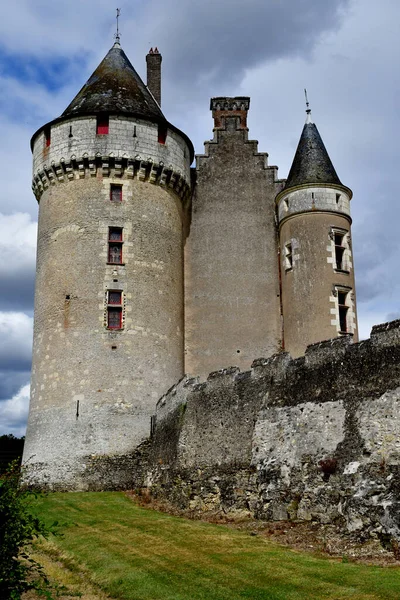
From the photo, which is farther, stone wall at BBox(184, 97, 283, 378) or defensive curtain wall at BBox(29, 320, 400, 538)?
stone wall at BBox(184, 97, 283, 378)

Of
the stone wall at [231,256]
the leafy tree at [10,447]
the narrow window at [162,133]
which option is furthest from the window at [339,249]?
the leafy tree at [10,447]

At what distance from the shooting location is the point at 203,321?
31000 millimetres


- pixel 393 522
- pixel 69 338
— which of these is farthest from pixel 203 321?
pixel 393 522

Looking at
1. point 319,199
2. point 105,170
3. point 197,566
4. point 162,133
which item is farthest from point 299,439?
point 162,133

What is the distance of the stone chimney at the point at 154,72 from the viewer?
3434 cm

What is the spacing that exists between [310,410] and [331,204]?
13.9 meters

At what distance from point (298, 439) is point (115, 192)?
47.9 feet

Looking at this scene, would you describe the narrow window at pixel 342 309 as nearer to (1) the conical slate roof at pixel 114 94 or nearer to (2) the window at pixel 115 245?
(2) the window at pixel 115 245

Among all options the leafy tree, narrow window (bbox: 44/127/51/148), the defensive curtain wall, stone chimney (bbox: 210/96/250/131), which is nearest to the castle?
narrow window (bbox: 44/127/51/148)

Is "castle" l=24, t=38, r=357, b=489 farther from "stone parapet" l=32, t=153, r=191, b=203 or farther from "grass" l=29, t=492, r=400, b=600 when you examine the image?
"grass" l=29, t=492, r=400, b=600

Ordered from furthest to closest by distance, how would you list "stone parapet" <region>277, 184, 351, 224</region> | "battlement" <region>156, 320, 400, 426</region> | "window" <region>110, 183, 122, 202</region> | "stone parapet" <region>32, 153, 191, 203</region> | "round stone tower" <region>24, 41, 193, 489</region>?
"stone parapet" <region>277, 184, 351, 224</region> → "window" <region>110, 183, 122, 202</region> → "stone parapet" <region>32, 153, 191, 203</region> → "round stone tower" <region>24, 41, 193, 489</region> → "battlement" <region>156, 320, 400, 426</region>

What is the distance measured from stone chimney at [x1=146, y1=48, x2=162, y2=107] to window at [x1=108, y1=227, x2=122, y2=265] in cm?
977

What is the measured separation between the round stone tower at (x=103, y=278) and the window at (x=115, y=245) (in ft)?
0.13

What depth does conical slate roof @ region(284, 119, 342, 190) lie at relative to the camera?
96.7ft
